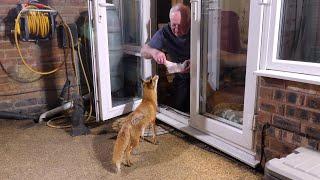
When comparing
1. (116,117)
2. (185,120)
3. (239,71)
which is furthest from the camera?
(116,117)

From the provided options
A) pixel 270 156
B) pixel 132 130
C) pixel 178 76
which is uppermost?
pixel 178 76

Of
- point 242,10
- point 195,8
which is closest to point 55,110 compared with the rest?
point 195,8

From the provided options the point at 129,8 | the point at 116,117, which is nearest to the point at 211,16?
the point at 129,8

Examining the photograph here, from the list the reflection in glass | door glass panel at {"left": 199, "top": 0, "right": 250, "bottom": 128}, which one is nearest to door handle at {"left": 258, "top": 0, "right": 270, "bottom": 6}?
door glass panel at {"left": 199, "top": 0, "right": 250, "bottom": 128}

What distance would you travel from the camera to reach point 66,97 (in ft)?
10.2

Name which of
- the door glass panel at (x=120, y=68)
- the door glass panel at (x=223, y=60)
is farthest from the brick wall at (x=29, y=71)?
the door glass panel at (x=223, y=60)

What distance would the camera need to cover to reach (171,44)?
2.86 meters

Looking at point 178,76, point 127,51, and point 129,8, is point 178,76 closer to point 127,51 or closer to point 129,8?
point 127,51

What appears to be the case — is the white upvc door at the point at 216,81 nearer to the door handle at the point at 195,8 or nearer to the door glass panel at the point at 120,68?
the door handle at the point at 195,8

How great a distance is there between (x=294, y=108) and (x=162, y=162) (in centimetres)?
92

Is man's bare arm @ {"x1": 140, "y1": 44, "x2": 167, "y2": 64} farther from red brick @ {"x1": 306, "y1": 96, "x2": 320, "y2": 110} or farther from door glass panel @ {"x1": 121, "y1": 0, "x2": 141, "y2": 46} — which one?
red brick @ {"x1": 306, "y1": 96, "x2": 320, "y2": 110}

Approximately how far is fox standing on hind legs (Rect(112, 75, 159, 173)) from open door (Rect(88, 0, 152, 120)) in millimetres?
501

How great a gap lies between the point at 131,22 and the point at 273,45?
1.70m

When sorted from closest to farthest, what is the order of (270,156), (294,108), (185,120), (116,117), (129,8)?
1. (294,108)
2. (270,156)
3. (185,120)
4. (116,117)
5. (129,8)
